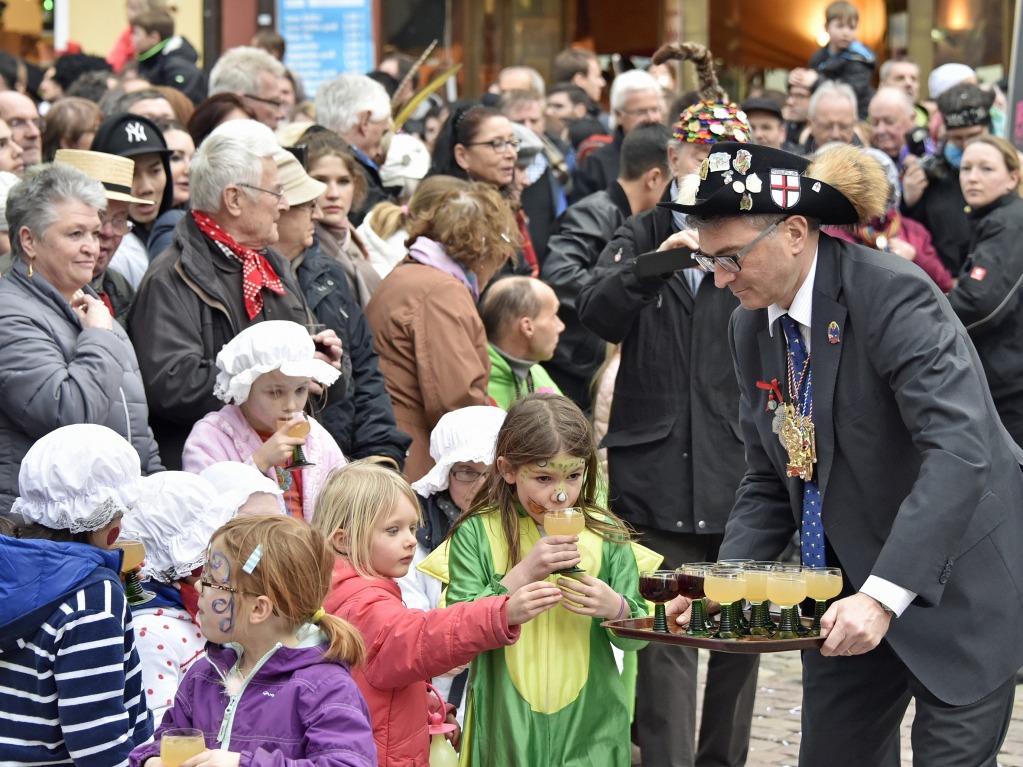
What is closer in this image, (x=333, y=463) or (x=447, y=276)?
(x=333, y=463)

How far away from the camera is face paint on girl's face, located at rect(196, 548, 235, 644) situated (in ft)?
11.7

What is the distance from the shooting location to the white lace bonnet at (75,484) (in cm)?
406

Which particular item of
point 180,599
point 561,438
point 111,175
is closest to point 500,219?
point 111,175

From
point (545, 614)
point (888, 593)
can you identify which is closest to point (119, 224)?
point (545, 614)

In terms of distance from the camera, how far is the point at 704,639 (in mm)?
3730

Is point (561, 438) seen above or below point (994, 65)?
below

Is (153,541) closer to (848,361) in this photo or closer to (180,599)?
(180,599)

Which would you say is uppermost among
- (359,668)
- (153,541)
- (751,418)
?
(751,418)

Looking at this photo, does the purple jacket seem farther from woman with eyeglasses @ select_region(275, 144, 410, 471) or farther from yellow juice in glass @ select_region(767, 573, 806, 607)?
woman with eyeglasses @ select_region(275, 144, 410, 471)

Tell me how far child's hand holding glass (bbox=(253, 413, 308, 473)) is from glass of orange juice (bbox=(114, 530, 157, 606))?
0.87 metres

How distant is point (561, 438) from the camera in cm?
459

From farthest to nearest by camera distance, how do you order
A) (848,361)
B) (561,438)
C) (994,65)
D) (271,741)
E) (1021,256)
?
(994,65) → (1021,256) → (561,438) → (848,361) → (271,741)

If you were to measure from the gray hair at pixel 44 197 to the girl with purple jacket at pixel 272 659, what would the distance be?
82.0 inches

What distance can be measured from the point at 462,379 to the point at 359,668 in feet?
6.96
